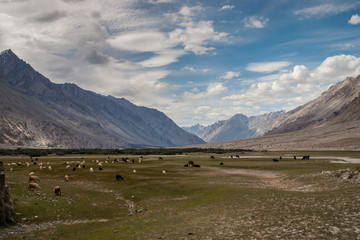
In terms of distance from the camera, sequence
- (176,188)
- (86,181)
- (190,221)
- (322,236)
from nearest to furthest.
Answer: (322,236)
(190,221)
(176,188)
(86,181)

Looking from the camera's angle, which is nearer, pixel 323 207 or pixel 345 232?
pixel 345 232

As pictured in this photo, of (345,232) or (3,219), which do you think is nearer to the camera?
(345,232)

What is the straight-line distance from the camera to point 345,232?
15219 mm

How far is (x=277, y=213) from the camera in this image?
67.9ft

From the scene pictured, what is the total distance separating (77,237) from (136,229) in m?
4.42

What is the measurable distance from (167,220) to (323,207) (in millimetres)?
12547

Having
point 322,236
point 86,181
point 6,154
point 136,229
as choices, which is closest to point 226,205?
point 136,229

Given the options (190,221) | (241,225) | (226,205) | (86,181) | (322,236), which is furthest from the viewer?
(86,181)

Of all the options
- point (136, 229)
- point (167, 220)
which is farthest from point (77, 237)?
point (167, 220)

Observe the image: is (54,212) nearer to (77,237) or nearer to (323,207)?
(77,237)

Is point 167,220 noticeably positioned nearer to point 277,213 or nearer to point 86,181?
point 277,213

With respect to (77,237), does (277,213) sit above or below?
above

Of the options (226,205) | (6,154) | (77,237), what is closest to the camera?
(77,237)

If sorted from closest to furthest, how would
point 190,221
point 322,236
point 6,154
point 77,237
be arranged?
point 322,236, point 77,237, point 190,221, point 6,154
